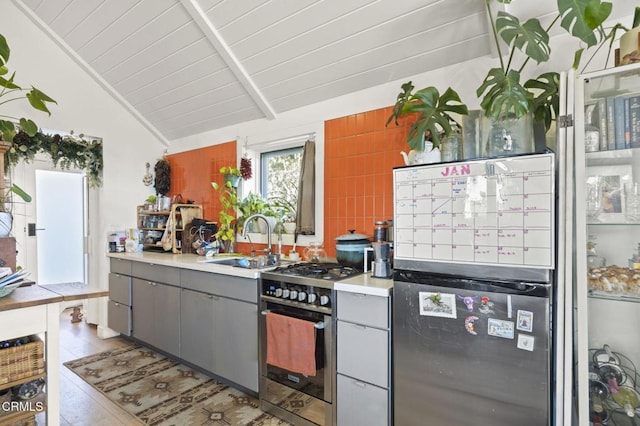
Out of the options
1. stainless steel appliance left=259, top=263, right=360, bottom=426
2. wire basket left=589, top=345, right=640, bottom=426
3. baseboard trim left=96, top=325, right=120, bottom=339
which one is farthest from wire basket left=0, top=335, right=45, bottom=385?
wire basket left=589, top=345, right=640, bottom=426

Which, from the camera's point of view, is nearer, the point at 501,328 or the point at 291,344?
the point at 501,328

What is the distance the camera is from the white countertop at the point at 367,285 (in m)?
1.66

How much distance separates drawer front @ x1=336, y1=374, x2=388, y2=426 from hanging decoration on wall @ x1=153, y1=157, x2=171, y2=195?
3.20 m

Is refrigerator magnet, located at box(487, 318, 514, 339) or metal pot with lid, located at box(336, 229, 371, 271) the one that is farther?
metal pot with lid, located at box(336, 229, 371, 271)

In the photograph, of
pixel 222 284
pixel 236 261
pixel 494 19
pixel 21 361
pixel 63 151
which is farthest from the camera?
pixel 63 151

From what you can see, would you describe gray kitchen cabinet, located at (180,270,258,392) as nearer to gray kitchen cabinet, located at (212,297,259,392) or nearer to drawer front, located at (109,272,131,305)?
gray kitchen cabinet, located at (212,297,259,392)

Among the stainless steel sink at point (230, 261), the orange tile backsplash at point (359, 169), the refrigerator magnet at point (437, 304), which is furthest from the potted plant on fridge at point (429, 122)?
the stainless steel sink at point (230, 261)

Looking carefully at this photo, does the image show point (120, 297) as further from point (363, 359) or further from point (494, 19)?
point (494, 19)

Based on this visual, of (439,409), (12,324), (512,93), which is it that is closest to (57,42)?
(12,324)

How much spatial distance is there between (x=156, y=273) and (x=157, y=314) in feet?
1.21

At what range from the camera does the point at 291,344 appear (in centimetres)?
194

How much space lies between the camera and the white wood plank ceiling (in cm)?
193

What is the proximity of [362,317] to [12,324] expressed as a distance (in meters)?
1.65

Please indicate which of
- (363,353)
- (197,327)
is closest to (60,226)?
(197,327)
